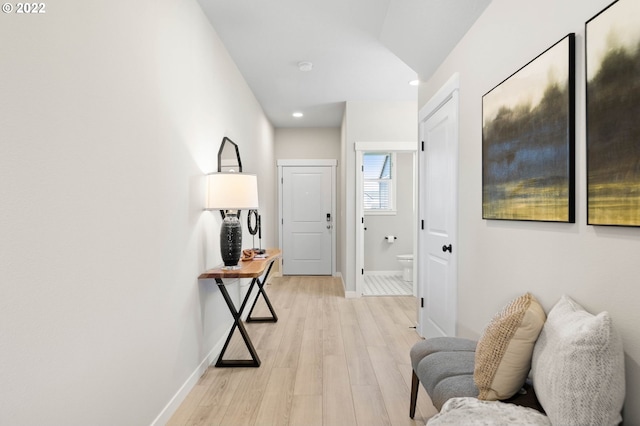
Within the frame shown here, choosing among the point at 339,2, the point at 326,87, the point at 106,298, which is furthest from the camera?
the point at 326,87

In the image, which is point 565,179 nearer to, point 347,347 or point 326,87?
point 347,347

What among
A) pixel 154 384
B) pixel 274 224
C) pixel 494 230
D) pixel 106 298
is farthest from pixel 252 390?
pixel 274 224

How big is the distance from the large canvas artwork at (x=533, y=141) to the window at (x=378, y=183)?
4.57 meters

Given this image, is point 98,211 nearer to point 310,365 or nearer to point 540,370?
point 540,370

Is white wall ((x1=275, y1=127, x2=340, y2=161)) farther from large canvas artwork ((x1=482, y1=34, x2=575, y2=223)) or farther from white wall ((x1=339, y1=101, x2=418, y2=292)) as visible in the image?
large canvas artwork ((x1=482, y1=34, x2=575, y2=223))

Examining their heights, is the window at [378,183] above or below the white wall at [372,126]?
below

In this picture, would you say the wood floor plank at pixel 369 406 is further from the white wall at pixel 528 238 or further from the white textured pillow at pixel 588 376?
the white textured pillow at pixel 588 376

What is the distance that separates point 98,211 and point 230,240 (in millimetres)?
1380

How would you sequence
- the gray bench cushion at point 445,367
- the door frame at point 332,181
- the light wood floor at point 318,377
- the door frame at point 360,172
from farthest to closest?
the door frame at point 332,181 < the door frame at point 360,172 < the light wood floor at point 318,377 < the gray bench cushion at point 445,367

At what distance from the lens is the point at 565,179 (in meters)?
1.31

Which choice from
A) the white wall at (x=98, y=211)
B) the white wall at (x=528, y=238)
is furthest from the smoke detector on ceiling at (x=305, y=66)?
the white wall at (x=528, y=238)

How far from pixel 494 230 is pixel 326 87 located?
303cm

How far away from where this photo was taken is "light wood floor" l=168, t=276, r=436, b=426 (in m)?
2.04

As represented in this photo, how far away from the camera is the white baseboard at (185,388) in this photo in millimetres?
1929
